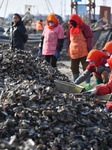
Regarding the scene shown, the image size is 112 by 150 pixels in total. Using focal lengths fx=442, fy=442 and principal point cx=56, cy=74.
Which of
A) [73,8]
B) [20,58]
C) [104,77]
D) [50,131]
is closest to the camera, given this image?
[50,131]

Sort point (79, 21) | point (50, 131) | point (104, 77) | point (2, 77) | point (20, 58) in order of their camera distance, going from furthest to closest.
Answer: point (79, 21)
point (20, 58)
point (104, 77)
point (2, 77)
point (50, 131)


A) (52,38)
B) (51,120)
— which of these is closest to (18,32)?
(52,38)

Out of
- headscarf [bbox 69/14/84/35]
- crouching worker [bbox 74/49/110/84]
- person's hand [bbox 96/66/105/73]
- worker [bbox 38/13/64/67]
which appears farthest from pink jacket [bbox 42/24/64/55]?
person's hand [bbox 96/66/105/73]

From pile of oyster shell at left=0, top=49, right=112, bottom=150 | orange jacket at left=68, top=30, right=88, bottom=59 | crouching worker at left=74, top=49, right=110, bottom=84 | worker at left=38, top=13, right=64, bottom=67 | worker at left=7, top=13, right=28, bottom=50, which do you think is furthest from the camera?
worker at left=7, top=13, right=28, bottom=50

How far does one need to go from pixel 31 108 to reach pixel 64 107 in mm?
407

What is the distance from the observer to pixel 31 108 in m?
5.24

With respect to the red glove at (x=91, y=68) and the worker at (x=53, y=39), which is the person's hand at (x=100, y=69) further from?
the worker at (x=53, y=39)

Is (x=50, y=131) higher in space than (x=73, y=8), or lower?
lower

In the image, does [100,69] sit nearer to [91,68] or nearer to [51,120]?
[91,68]

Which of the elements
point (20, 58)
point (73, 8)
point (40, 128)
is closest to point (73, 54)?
point (20, 58)

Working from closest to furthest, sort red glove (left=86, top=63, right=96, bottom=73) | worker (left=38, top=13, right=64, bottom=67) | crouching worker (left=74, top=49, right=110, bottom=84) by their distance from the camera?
crouching worker (left=74, top=49, right=110, bottom=84), red glove (left=86, top=63, right=96, bottom=73), worker (left=38, top=13, right=64, bottom=67)

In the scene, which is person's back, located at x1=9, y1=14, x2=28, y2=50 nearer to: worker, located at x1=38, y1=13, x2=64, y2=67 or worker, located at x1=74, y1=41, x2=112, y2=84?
worker, located at x1=38, y1=13, x2=64, y2=67

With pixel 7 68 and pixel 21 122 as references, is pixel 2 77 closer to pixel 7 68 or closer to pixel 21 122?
pixel 7 68

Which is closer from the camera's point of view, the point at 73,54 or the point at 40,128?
the point at 40,128
